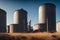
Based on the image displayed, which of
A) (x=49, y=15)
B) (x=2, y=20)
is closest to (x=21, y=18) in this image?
(x=2, y=20)

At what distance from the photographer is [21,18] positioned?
4372cm

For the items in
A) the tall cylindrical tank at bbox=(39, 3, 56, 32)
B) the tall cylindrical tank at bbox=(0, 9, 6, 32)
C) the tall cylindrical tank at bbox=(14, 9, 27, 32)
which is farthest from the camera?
the tall cylindrical tank at bbox=(0, 9, 6, 32)

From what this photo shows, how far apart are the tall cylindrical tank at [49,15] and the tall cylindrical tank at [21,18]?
275 inches

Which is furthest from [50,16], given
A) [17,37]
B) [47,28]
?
[17,37]

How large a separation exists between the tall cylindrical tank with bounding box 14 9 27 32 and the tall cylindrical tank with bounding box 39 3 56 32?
6992 mm

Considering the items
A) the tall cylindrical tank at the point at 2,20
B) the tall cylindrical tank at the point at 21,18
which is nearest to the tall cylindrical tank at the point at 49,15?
the tall cylindrical tank at the point at 21,18

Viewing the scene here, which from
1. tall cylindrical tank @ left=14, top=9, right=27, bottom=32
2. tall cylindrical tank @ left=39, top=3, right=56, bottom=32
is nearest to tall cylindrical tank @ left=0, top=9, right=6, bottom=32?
tall cylindrical tank @ left=14, top=9, right=27, bottom=32

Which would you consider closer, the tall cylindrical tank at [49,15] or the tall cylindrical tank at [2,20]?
the tall cylindrical tank at [49,15]

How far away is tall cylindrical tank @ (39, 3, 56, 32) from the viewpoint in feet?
124

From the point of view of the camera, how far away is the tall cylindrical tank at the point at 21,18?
4341 centimetres

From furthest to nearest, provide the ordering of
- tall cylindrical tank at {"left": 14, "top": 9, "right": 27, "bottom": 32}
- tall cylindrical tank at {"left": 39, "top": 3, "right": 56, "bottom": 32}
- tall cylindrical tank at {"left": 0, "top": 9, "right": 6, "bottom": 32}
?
tall cylindrical tank at {"left": 0, "top": 9, "right": 6, "bottom": 32} → tall cylindrical tank at {"left": 14, "top": 9, "right": 27, "bottom": 32} → tall cylindrical tank at {"left": 39, "top": 3, "right": 56, "bottom": 32}

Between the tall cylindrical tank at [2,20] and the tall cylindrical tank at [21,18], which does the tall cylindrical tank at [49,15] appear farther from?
the tall cylindrical tank at [2,20]

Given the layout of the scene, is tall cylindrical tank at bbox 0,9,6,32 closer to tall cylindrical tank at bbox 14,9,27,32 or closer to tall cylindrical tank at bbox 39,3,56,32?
tall cylindrical tank at bbox 14,9,27,32

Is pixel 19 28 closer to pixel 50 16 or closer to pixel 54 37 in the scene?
pixel 50 16
